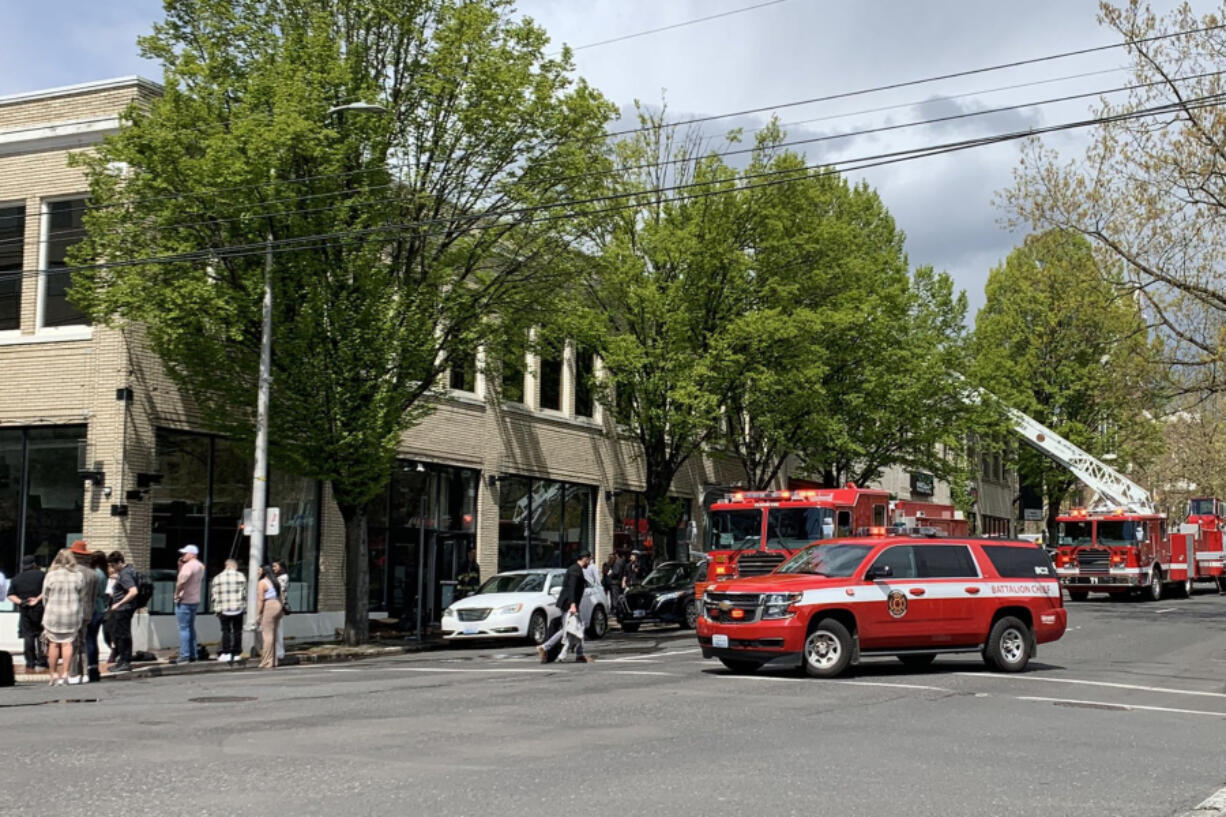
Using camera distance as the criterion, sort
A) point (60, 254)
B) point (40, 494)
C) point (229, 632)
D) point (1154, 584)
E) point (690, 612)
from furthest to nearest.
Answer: point (1154, 584) < point (690, 612) < point (60, 254) < point (40, 494) < point (229, 632)

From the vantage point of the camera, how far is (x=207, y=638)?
82.3 feet

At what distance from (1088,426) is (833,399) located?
25.1 m

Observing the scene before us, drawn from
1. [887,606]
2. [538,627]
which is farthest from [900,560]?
[538,627]

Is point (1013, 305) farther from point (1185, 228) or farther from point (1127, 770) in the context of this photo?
point (1127, 770)

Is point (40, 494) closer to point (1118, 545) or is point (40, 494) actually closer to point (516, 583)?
point (516, 583)

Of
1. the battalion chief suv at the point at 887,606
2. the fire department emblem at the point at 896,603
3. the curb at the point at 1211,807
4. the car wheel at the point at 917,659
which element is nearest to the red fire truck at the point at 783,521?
the car wheel at the point at 917,659

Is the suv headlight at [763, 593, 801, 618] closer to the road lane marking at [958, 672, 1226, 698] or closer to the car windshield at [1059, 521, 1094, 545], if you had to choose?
the road lane marking at [958, 672, 1226, 698]

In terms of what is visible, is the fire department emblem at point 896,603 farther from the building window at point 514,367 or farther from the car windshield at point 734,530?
the building window at point 514,367

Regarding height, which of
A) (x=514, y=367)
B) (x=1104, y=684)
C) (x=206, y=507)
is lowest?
(x=1104, y=684)

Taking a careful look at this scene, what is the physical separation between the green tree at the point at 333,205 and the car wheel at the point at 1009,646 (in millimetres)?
10627

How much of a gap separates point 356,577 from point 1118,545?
25.3 m

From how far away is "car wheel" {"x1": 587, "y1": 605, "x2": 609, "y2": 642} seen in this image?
27.2 metres

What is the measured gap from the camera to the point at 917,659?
66.8 ft

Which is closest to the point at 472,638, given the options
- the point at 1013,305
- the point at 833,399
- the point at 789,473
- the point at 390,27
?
the point at 390,27
